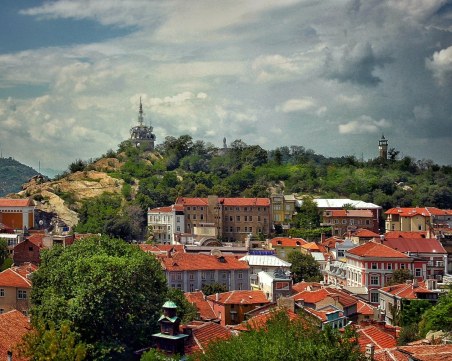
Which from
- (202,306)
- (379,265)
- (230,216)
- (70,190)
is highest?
(70,190)

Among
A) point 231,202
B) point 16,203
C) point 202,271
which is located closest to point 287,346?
point 202,271

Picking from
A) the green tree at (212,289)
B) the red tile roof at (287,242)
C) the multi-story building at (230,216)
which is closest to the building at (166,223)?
the multi-story building at (230,216)

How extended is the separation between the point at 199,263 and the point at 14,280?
54.2ft

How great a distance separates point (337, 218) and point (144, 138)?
4966cm

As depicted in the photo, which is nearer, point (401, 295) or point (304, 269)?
point (401, 295)

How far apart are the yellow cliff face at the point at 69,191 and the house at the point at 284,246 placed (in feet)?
96.4

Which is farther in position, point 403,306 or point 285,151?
point 285,151

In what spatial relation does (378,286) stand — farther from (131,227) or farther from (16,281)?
(131,227)

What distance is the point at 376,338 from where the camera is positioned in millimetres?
32469

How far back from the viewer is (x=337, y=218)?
84.2 meters

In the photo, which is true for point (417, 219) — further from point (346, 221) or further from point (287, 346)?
point (287, 346)

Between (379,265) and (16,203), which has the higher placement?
(16,203)

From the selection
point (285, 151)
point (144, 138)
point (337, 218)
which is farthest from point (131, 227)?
A: point (285, 151)

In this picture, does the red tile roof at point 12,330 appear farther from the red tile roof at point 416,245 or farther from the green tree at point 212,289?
the red tile roof at point 416,245
